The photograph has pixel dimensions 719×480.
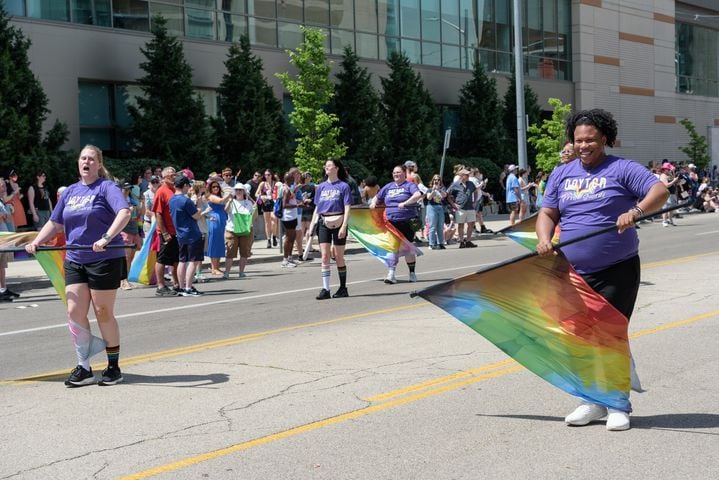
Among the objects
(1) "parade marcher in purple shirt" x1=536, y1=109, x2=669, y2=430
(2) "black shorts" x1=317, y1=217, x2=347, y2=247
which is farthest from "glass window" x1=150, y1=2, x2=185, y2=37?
(1) "parade marcher in purple shirt" x1=536, y1=109, x2=669, y2=430

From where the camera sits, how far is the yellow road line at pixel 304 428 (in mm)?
5586

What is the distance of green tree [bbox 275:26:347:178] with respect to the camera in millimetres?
30000

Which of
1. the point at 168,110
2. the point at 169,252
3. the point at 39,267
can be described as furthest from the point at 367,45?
the point at 169,252

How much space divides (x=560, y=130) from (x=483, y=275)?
1317 inches

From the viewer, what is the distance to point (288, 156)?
30844mm

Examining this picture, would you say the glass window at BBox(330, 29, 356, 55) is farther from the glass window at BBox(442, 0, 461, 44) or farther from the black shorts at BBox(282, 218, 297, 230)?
the black shorts at BBox(282, 218, 297, 230)

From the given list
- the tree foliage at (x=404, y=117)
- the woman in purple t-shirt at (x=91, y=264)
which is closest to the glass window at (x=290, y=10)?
the tree foliage at (x=404, y=117)

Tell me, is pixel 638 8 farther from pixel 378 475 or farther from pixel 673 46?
pixel 378 475

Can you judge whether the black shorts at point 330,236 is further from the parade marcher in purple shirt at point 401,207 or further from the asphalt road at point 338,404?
the parade marcher in purple shirt at point 401,207

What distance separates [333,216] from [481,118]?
27.4 meters

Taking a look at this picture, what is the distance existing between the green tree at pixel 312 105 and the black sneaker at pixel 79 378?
72.3 feet

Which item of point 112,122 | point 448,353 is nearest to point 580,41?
point 112,122

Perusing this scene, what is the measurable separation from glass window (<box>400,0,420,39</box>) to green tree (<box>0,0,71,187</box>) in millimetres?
17314

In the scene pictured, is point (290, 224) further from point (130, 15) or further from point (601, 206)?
point (601, 206)
